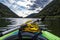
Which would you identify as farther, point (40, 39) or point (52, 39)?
point (52, 39)

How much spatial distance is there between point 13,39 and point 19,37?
2.82ft

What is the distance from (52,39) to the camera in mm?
14383

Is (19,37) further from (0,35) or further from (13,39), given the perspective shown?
(0,35)

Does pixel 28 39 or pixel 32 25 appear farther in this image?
pixel 32 25

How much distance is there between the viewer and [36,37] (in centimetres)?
1218

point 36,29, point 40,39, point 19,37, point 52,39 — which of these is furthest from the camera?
point 36,29

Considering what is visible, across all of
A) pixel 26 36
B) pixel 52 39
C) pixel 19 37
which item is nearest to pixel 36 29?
pixel 52 39

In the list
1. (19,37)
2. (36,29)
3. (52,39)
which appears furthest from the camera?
(36,29)

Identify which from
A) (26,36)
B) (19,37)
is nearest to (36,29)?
(26,36)

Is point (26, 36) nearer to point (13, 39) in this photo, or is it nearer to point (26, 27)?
point (13, 39)

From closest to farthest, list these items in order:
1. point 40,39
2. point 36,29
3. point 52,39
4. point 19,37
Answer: point 19,37 → point 40,39 → point 52,39 → point 36,29

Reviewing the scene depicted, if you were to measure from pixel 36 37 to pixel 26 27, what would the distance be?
354 cm

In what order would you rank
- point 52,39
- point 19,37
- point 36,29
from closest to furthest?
point 19,37, point 52,39, point 36,29

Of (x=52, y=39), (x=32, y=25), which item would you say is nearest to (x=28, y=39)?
(x=52, y=39)
